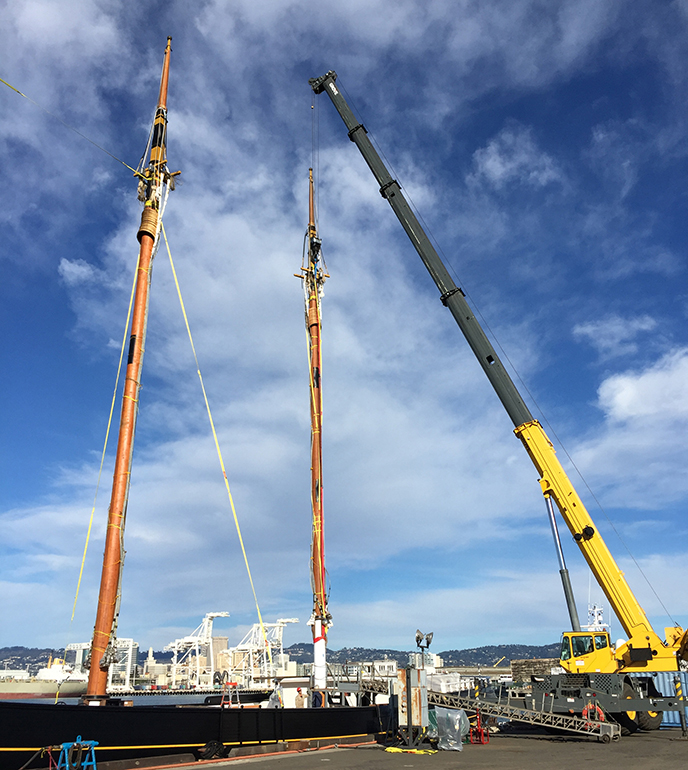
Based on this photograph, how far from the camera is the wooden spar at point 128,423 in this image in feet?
51.0

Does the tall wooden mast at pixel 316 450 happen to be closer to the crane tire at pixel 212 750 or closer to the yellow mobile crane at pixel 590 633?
the crane tire at pixel 212 750

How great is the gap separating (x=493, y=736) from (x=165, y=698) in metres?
113

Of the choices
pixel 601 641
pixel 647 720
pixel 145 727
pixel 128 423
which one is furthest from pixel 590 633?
pixel 128 423

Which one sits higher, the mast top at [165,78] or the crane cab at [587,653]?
the mast top at [165,78]

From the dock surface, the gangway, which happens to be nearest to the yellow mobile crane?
the gangway

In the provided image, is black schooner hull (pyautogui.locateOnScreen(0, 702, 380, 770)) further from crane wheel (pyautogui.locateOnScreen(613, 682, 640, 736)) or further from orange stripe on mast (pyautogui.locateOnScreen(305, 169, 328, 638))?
crane wheel (pyautogui.locateOnScreen(613, 682, 640, 736))

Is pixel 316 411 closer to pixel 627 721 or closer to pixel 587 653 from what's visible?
pixel 587 653

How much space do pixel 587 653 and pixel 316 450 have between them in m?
14.3

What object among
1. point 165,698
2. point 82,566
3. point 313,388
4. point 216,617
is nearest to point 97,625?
point 82,566

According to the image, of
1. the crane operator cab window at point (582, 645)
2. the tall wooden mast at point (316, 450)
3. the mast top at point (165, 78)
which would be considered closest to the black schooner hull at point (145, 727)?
the tall wooden mast at point (316, 450)

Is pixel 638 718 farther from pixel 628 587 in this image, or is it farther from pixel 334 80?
pixel 334 80

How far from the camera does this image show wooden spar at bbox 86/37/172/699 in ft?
51.0

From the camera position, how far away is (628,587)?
21031mm

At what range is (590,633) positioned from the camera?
23156mm
